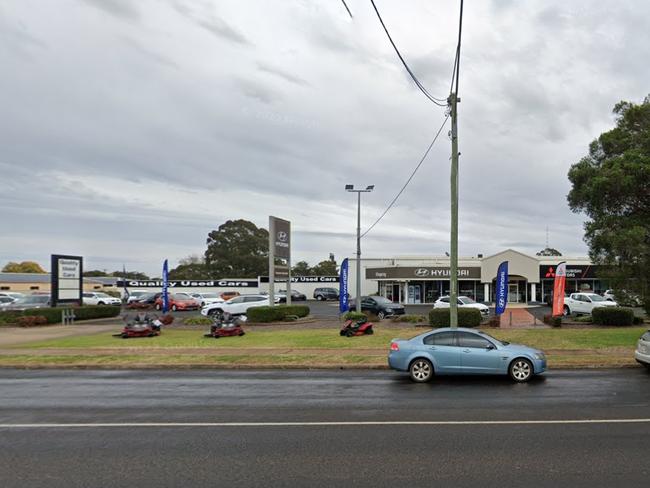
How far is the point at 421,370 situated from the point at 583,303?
25341 mm

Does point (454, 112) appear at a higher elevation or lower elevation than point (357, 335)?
higher

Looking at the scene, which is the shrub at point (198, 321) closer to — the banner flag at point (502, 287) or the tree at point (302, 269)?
the banner flag at point (502, 287)

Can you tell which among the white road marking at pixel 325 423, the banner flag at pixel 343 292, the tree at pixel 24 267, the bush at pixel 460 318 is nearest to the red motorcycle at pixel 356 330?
the bush at pixel 460 318

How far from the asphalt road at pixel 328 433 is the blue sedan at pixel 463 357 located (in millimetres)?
367

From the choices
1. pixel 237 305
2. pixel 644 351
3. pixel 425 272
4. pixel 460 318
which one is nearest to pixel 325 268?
pixel 425 272

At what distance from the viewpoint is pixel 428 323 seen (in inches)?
1053

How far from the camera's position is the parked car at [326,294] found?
65.5 meters

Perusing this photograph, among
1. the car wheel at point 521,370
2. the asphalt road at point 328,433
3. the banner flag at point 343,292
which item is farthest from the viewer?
the banner flag at point 343,292

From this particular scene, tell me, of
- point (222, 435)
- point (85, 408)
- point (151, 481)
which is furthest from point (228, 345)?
point (151, 481)

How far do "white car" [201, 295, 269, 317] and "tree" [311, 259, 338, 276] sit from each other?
79.5 metres

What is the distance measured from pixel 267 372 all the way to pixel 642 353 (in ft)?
31.9

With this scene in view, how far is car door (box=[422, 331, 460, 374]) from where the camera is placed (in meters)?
12.4

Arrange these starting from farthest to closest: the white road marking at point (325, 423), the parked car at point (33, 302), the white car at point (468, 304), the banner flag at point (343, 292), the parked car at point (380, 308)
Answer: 1. the parked car at point (33, 302)
2. the white car at point (468, 304)
3. the parked car at point (380, 308)
4. the banner flag at point (343, 292)
5. the white road marking at point (325, 423)

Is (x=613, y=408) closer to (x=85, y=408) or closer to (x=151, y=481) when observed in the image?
(x=151, y=481)
